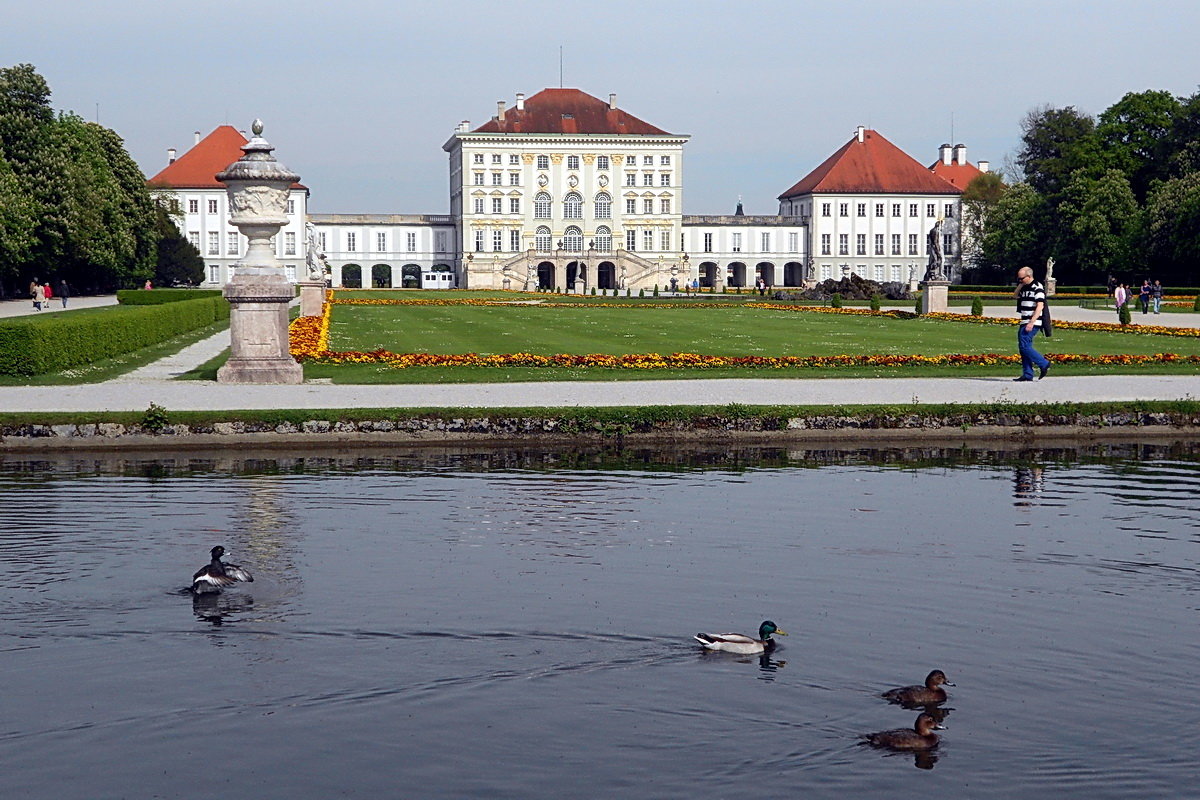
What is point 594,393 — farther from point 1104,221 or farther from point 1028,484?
point 1104,221

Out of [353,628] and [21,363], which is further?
[21,363]

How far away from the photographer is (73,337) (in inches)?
972

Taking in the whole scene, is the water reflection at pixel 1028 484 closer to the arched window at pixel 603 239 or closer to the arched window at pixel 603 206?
the arched window at pixel 603 239

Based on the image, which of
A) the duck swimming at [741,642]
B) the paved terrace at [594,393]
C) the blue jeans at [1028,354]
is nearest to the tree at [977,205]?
the blue jeans at [1028,354]

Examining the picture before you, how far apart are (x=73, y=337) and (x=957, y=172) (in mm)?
113299

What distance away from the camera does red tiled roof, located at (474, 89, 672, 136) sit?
122 metres

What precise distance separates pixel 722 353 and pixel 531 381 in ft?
24.7

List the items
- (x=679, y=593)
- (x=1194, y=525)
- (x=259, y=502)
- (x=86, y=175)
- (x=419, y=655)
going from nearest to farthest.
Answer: (x=419, y=655) → (x=679, y=593) → (x=1194, y=525) → (x=259, y=502) → (x=86, y=175)

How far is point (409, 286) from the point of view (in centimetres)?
12250

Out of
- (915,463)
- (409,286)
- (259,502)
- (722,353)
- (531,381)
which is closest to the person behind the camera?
(259,502)

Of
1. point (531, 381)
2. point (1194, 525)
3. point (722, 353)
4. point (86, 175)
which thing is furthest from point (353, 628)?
point (86, 175)

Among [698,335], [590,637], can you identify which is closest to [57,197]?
[698,335]

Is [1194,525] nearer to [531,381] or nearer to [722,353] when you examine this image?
[531,381]

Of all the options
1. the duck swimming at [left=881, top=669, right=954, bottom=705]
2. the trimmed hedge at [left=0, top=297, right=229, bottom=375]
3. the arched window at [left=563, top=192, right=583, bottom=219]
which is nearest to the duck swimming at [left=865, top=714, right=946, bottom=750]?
the duck swimming at [left=881, top=669, right=954, bottom=705]
